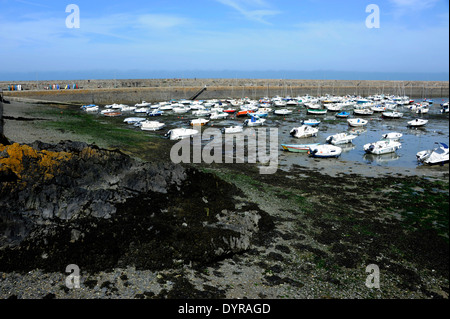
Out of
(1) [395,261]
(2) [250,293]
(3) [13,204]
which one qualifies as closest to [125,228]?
(3) [13,204]

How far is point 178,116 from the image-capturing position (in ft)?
174

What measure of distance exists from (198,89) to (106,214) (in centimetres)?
6943

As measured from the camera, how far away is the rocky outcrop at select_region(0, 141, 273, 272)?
12281mm

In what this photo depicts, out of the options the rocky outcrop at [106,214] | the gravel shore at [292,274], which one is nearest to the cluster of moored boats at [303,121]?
the gravel shore at [292,274]

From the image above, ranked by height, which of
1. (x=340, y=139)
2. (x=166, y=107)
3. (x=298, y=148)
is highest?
(x=166, y=107)

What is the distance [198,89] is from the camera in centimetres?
8075

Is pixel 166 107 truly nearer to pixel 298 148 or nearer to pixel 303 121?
pixel 303 121

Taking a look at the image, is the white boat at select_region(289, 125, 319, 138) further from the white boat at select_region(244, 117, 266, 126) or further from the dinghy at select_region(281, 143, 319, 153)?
the white boat at select_region(244, 117, 266, 126)

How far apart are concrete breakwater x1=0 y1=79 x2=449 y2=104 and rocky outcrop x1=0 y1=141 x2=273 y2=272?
51.5 m

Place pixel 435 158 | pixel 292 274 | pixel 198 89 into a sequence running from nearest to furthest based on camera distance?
pixel 292 274, pixel 435 158, pixel 198 89

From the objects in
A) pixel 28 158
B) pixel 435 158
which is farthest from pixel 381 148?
pixel 28 158

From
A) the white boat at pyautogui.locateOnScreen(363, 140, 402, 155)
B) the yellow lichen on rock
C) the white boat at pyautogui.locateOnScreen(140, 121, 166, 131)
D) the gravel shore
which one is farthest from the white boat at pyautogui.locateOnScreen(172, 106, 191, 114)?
the gravel shore

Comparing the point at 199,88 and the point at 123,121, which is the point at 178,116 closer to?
the point at 123,121

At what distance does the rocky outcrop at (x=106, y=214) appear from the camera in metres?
12.3
